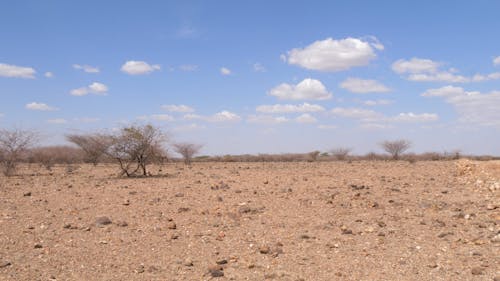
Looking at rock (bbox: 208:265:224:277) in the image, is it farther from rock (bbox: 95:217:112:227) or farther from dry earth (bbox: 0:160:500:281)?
rock (bbox: 95:217:112:227)

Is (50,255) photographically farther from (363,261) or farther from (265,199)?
(265,199)

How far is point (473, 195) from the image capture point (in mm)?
12992

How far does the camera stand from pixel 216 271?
20.4ft

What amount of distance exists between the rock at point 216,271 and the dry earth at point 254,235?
0.02 m

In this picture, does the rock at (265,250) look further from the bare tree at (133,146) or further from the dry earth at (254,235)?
the bare tree at (133,146)

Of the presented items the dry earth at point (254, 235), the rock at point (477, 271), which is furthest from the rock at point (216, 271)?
the rock at point (477, 271)

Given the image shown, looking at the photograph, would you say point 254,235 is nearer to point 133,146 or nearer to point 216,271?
point 216,271

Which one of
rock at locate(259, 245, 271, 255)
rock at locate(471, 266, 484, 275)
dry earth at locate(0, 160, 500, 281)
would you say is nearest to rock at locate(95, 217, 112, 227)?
dry earth at locate(0, 160, 500, 281)

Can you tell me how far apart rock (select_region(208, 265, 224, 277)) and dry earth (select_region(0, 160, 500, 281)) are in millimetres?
15

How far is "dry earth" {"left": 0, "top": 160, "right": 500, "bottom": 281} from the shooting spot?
634cm

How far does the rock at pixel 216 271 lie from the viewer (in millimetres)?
6158

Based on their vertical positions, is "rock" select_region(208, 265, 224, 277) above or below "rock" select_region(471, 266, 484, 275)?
below

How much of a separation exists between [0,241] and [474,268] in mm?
7268

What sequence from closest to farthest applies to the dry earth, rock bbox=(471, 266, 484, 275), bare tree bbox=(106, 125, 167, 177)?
rock bbox=(471, 266, 484, 275)
the dry earth
bare tree bbox=(106, 125, 167, 177)
